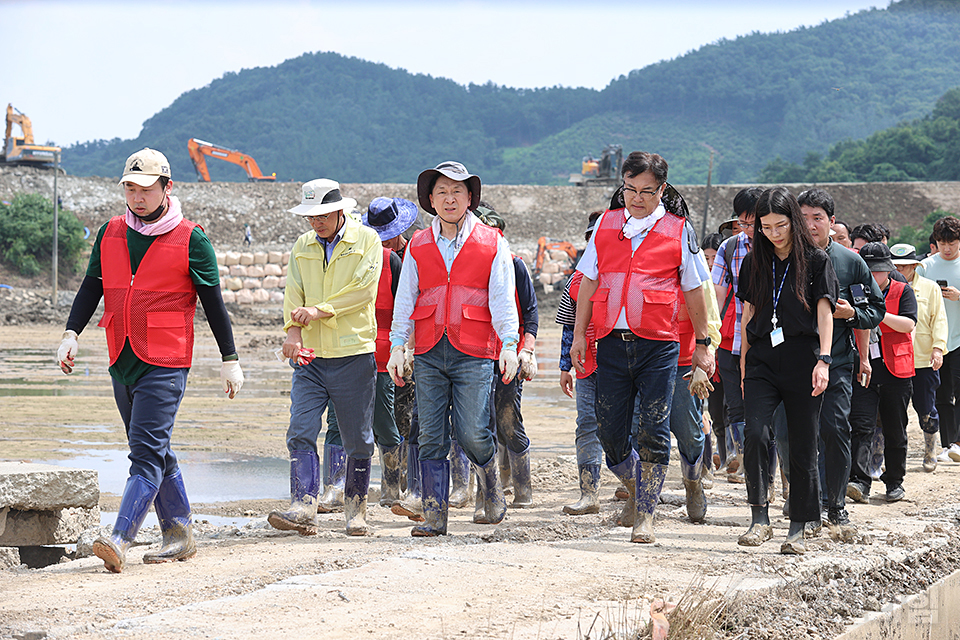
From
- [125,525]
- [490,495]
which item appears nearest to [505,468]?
[490,495]

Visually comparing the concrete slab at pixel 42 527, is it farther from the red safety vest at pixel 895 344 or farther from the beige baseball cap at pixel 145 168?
the red safety vest at pixel 895 344

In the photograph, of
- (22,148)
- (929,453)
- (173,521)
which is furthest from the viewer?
(22,148)

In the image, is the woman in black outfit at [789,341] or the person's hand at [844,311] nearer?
the woman in black outfit at [789,341]

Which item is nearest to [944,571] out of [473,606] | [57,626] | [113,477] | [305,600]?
[473,606]

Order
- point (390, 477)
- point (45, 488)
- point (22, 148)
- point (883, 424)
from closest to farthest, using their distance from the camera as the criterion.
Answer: point (45, 488) → point (390, 477) → point (883, 424) → point (22, 148)

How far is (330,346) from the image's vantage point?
5.80 meters

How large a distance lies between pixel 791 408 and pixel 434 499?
2.12 meters

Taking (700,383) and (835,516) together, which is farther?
(835,516)

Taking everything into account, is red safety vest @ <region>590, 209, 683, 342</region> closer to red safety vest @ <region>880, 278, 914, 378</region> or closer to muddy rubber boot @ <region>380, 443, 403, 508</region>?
muddy rubber boot @ <region>380, 443, 403, 508</region>

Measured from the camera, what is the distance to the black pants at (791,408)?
5371 mm

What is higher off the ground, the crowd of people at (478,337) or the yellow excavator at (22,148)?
the yellow excavator at (22,148)

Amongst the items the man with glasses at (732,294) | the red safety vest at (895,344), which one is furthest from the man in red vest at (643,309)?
the red safety vest at (895,344)

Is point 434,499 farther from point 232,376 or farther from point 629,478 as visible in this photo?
point 232,376

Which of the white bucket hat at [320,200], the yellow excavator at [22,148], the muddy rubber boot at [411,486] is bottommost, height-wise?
the muddy rubber boot at [411,486]
